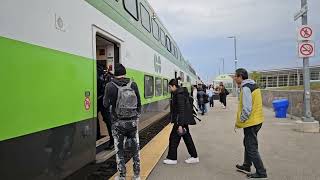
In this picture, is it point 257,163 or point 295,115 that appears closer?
point 257,163

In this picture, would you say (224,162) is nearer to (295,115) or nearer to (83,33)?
(83,33)

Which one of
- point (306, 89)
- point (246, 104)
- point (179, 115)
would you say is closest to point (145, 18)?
point (179, 115)

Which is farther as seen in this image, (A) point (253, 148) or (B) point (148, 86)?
(B) point (148, 86)

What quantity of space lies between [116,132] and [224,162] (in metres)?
2.92

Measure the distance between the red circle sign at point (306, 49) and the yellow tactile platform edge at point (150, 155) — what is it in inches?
189

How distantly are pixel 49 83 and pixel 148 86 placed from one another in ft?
22.8

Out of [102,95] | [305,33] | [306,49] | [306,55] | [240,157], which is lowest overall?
[240,157]

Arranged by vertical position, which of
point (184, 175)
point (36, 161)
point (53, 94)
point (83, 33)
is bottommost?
point (184, 175)

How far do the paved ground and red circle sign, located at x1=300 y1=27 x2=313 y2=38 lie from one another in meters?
2.94

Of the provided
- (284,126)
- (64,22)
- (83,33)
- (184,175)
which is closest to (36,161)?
(64,22)

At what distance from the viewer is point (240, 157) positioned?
897 cm

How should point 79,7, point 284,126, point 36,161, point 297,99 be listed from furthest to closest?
point 297,99
point 284,126
point 79,7
point 36,161

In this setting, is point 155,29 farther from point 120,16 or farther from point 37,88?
point 37,88

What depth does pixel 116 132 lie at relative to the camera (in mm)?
6422
